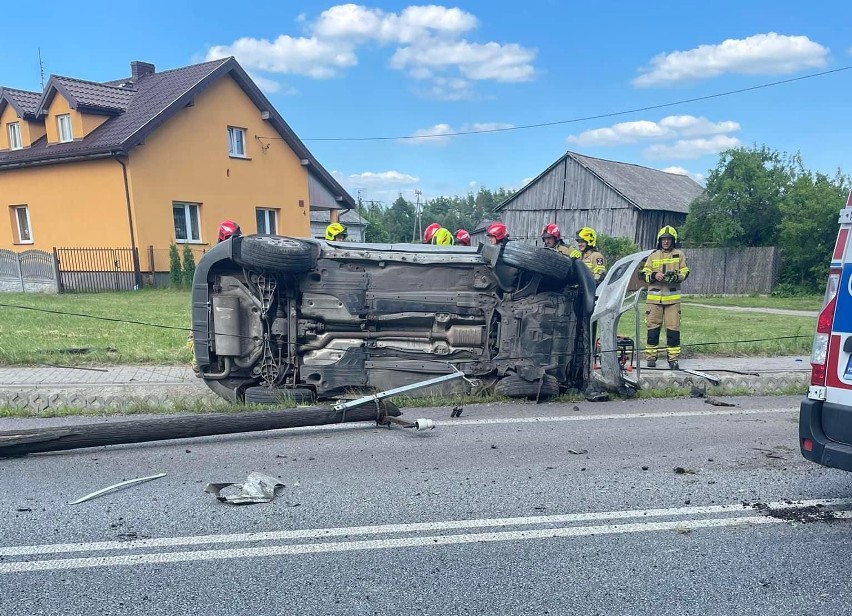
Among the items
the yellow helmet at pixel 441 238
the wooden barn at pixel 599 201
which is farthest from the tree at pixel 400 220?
the yellow helmet at pixel 441 238

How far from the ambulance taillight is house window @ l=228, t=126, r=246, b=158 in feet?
74.6

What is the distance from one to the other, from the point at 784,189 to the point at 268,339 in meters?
24.3

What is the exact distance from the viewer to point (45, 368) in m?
7.77

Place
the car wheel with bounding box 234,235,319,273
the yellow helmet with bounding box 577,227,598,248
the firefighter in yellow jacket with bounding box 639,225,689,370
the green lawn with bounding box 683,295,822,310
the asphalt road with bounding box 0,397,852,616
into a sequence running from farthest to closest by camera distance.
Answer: the green lawn with bounding box 683,295,822,310
the yellow helmet with bounding box 577,227,598,248
the firefighter in yellow jacket with bounding box 639,225,689,370
the car wheel with bounding box 234,235,319,273
the asphalt road with bounding box 0,397,852,616

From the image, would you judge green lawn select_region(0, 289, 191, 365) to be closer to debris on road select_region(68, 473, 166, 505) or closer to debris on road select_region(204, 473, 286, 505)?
debris on road select_region(68, 473, 166, 505)

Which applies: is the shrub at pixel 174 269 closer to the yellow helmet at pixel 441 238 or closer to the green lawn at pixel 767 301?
the yellow helmet at pixel 441 238

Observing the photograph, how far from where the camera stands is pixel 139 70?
25438 millimetres

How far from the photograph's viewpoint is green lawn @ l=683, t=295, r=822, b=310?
18828 millimetres

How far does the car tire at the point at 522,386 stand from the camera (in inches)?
242

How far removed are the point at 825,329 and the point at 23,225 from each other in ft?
85.3

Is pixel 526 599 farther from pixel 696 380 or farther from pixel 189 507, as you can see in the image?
pixel 696 380

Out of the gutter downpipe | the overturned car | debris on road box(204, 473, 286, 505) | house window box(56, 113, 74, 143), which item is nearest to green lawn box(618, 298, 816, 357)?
the overturned car

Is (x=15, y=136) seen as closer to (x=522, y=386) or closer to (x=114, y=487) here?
(x=114, y=487)

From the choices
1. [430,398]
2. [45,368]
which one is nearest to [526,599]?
[430,398]
